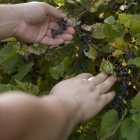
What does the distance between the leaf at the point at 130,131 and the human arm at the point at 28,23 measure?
495 mm

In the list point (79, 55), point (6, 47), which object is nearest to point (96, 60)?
point (79, 55)

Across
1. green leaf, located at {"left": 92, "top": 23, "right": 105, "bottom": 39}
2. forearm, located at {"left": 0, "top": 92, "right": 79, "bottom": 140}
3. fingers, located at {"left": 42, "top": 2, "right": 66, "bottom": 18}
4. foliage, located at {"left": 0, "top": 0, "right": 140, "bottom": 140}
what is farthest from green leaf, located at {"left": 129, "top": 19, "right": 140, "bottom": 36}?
forearm, located at {"left": 0, "top": 92, "right": 79, "bottom": 140}

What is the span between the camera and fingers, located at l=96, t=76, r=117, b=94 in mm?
1288

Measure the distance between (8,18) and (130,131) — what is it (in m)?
0.71

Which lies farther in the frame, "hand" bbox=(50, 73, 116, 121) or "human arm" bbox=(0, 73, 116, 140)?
"hand" bbox=(50, 73, 116, 121)

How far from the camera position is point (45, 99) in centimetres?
101

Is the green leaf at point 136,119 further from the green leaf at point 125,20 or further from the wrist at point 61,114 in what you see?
the green leaf at point 125,20

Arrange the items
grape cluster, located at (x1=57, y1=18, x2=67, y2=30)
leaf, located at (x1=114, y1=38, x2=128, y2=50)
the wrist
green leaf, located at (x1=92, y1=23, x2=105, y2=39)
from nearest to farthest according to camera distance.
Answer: the wrist
leaf, located at (x1=114, y1=38, x2=128, y2=50)
green leaf, located at (x1=92, y1=23, x2=105, y2=39)
grape cluster, located at (x1=57, y1=18, x2=67, y2=30)

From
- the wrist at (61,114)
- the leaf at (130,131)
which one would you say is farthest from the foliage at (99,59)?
the wrist at (61,114)

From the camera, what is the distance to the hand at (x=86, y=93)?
114 centimetres

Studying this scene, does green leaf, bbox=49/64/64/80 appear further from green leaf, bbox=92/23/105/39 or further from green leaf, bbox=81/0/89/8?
green leaf, bbox=81/0/89/8

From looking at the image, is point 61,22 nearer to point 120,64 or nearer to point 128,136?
point 120,64

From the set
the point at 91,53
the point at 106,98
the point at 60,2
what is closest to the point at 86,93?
the point at 106,98

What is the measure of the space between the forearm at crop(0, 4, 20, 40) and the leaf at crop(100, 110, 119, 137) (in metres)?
0.59
